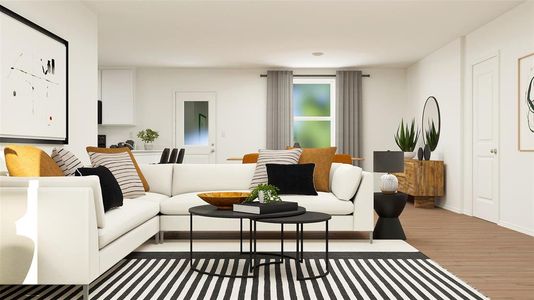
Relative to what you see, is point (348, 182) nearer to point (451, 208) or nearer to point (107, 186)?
point (107, 186)

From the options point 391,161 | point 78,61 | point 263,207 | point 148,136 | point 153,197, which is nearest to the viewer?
point 263,207

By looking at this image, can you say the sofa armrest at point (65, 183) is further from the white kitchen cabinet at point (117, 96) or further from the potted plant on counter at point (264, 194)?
the white kitchen cabinet at point (117, 96)

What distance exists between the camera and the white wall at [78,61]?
4.94 metres

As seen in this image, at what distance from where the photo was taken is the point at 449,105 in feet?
24.9

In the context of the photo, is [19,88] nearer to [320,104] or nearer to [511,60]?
[511,60]

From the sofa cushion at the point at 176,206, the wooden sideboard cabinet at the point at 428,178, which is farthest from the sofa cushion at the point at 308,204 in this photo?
the wooden sideboard cabinet at the point at 428,178

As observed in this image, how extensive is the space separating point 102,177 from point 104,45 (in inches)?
186

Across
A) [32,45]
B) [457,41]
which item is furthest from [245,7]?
[457,41]

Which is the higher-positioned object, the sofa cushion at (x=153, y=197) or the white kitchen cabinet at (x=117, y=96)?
the white kitchen cabinet at (x=117, y=96)

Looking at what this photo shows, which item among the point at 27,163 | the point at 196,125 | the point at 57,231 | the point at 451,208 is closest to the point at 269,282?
the point at 57,231

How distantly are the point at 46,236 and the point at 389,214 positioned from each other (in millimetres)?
3113

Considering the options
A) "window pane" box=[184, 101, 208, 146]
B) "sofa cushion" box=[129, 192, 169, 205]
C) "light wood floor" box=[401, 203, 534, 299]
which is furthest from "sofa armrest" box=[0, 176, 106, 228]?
"window pane" box=[184, 101, 208, 146]

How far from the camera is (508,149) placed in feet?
19.2

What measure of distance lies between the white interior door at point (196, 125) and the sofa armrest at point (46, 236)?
23.4ft
